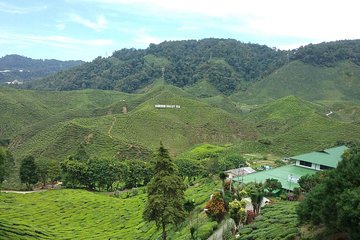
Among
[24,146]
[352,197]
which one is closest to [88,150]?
[24,146]

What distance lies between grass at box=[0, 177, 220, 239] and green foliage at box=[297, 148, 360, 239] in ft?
→ 50.8

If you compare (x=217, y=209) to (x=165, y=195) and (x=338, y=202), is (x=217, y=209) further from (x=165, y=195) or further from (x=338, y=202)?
(x=338, y=202)

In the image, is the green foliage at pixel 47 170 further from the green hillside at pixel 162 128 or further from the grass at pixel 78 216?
the green hillside at pixel 162 128

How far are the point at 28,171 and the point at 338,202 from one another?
74758 millimetres

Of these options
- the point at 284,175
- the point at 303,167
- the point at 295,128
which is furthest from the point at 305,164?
the point at 295,128

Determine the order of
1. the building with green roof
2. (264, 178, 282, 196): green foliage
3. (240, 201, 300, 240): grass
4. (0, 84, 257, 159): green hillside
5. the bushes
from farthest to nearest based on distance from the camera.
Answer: (0, 84, 257, 159): green hillside
the building with green roof
(264, 178, 282, 196): green foliage
the bushes
(240, 201, 300, 240): grass

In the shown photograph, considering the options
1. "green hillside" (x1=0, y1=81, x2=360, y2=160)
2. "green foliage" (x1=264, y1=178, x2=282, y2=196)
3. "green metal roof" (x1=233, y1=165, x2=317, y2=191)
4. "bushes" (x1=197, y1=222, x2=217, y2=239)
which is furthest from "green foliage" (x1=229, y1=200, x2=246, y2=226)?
"green hillside" (x1=0, y1=81, x2=360, y2=160)

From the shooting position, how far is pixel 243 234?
36.0 m

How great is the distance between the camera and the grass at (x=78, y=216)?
46156mm

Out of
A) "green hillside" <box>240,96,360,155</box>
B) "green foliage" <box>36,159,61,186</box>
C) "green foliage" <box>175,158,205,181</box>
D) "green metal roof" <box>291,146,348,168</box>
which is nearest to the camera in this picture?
"green metal roof" <box>291,146,348,168</box>

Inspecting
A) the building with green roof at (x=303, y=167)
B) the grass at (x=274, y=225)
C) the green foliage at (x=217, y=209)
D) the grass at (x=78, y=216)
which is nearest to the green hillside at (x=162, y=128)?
the grass at (x=78, y=216)

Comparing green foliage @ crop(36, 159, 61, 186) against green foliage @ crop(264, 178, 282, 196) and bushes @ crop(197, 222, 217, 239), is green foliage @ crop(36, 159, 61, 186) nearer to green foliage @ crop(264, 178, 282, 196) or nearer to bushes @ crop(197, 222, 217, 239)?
green foliage @ crop(264, 178, 282, 196)

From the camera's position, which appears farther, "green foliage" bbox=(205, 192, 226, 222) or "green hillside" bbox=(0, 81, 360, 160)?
"green hillside" bbox=(0, 81, 360, 160)

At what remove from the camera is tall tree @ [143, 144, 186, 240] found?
39281mm
